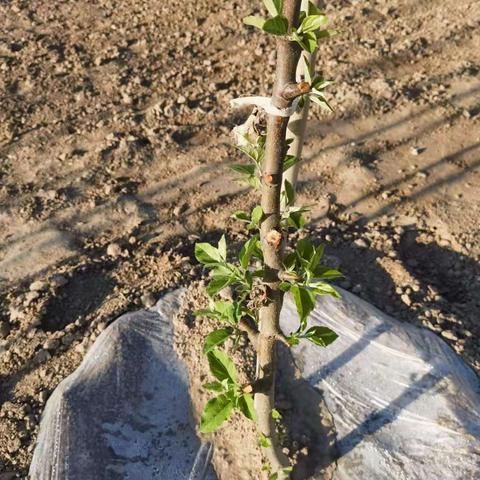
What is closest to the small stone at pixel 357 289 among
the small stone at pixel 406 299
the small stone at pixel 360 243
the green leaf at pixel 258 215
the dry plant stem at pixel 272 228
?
the small stone at pixel 406 299

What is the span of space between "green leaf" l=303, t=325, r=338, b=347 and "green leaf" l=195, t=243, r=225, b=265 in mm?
285

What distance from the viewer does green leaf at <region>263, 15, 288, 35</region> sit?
1.02 meters

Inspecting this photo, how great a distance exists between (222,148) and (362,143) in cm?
87

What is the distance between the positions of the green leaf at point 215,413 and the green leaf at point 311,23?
870mm

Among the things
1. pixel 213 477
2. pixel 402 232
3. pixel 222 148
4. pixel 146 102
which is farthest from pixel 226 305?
pixel 146 102

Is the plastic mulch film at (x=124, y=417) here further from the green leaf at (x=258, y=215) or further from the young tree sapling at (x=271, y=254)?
the green leaf at (x=258, y=215)

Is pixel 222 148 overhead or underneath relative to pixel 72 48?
underneath

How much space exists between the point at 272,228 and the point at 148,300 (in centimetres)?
137

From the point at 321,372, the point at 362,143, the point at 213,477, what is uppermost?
the point at 362,143

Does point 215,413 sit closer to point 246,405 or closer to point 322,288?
point 246,405

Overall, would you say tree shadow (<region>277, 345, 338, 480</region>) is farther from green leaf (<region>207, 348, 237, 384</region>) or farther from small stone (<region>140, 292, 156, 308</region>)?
green leaf (<region>207, 348, 237, 384</region>)

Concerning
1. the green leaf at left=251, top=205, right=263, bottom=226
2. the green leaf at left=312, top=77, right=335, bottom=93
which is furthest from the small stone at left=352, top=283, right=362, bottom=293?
the green leaf at left=312, top=77, right=335, bottom=93

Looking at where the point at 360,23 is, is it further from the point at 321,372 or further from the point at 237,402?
the point at 237,402

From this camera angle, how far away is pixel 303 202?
341cm
